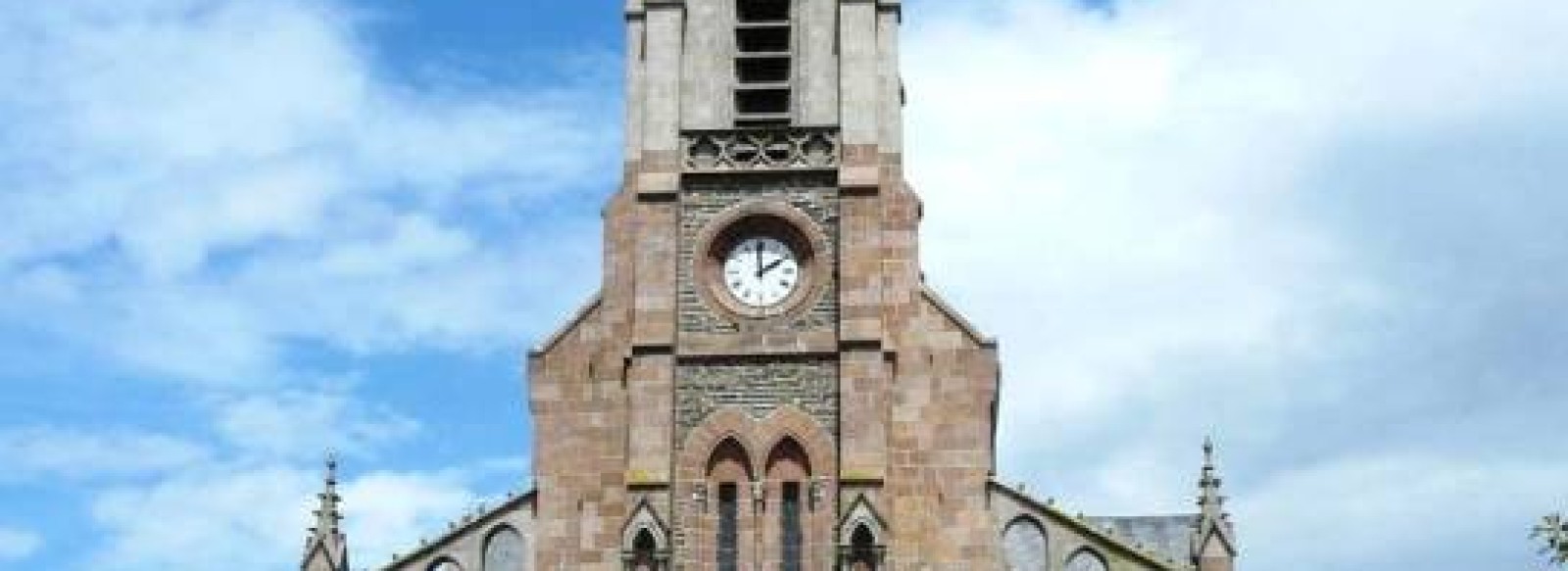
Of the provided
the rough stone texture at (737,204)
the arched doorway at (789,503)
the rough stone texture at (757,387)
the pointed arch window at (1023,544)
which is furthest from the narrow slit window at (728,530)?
the pointed arch window at (1023,544)

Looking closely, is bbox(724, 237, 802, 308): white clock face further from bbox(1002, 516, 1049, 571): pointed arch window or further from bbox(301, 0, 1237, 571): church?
bbox(1002, 516, 1049, 571): pointed arch window

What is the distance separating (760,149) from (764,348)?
164 inches

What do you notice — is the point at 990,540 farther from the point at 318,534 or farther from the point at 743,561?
the point at 318,534

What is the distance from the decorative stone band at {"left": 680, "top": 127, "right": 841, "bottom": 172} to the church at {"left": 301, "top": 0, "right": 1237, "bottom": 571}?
0.04 meters

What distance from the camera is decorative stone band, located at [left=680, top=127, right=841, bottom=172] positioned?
43.2 metres

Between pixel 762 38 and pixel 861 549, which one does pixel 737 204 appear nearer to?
pixel 762 38

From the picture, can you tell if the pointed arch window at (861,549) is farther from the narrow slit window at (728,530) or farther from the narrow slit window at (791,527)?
the narrow slit window at (728,530)

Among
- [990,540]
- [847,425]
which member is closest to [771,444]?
[847,425]

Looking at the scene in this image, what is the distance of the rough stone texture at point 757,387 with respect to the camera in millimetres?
41188

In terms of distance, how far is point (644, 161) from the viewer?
43375mm

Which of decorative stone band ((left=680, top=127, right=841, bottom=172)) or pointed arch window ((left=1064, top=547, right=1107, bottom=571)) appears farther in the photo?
decorative stone band ((left=680, top=127, right=841, bottom=172))

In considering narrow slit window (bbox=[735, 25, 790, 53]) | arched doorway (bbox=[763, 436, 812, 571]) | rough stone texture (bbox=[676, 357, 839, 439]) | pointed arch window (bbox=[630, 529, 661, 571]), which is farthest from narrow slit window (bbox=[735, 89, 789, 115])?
pointed arch window (bbox=[630, 529, 661, 571])

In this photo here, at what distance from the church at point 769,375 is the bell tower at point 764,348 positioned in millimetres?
41

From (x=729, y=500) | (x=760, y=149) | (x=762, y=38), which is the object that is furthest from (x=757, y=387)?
(x=762, y=38)
